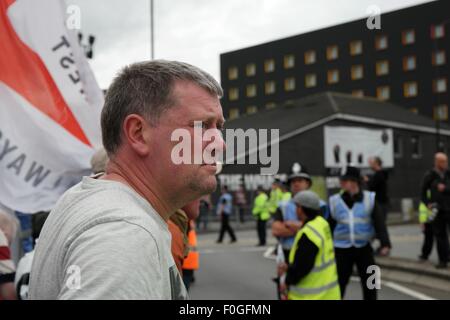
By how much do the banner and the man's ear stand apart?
34.2 m

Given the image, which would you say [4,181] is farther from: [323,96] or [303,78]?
[303,78]

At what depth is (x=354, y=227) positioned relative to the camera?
6410 mm

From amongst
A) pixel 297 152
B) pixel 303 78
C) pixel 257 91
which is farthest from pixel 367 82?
pixel 297 152

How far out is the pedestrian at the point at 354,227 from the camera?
21.0 ft

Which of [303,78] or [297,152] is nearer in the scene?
[297,152]

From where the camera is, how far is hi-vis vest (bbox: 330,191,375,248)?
253 inches

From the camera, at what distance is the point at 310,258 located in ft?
15.2

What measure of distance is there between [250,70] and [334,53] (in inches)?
328

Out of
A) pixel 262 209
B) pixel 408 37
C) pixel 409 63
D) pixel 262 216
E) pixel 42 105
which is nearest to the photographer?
pixel 42 105

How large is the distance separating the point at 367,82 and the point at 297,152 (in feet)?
68.4

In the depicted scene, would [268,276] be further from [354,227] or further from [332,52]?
[332,52]

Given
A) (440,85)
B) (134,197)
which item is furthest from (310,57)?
(134,197)

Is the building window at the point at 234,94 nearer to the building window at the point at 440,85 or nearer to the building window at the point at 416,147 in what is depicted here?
the building window at the point at 440,85
